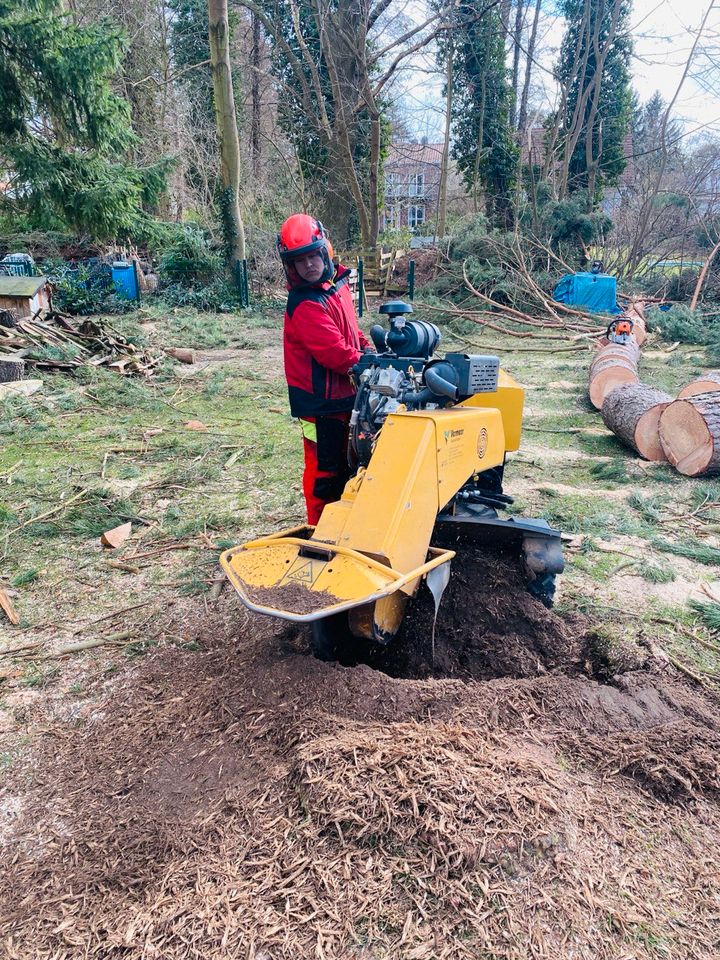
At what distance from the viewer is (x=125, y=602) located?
4.17 meters

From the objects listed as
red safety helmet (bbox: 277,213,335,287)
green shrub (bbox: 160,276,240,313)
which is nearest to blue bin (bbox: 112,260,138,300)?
green shrub (bbox: 160,276,240,313)

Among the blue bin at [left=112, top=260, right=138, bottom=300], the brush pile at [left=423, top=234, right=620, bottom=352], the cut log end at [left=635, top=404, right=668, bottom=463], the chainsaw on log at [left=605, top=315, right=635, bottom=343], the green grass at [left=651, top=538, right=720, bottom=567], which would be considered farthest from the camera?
the blue bin at [left=112, top=260, right=138, bottom=300]

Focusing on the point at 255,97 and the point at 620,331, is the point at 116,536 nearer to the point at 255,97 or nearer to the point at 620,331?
the point at 620,331

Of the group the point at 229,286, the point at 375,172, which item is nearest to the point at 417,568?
the point at 229,286

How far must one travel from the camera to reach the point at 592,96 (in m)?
25.1

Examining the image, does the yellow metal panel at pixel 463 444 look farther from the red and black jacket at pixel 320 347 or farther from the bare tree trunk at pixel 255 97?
the bare tree trunk at pixel 255 97

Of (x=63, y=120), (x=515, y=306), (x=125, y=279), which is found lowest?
(x=515, y=306)

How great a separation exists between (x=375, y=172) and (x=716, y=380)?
61.5 feet

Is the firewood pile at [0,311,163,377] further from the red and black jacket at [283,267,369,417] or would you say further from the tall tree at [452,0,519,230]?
the tall tree at [452,0,519,230]

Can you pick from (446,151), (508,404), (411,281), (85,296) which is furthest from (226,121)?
(508,404)

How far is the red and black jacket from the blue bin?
51.5 feet

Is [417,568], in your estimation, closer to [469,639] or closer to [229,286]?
[469,639]

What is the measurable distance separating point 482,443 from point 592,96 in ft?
90.8

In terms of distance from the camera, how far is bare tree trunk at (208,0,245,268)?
17516 millimetres
